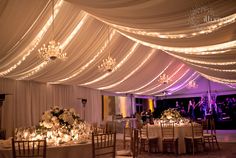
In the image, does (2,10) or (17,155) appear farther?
(2,10)

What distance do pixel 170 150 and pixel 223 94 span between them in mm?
11674

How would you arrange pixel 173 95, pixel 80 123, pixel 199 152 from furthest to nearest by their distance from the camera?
pixel 173 95
pixel 199 152
pixel 80 123

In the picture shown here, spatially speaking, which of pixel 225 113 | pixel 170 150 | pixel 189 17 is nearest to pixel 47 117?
pixel 189 17

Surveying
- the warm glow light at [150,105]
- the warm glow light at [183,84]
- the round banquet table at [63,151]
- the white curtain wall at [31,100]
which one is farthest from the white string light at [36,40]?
the warm glow light at [150,105]

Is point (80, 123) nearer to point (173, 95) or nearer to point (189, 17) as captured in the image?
point (189, 17)

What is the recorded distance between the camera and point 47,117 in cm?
421

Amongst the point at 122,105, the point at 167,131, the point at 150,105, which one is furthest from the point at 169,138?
the point at 150,105

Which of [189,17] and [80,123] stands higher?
[189,17]

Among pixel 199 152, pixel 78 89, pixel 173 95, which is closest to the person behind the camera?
pixel 199 152

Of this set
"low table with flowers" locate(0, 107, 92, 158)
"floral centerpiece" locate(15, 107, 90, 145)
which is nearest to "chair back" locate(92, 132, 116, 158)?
"low table with flowers" locate(0, 107, 92, 158)

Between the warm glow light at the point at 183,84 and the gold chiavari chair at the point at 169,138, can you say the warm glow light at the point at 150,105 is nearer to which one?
the warm glow light at the point at 183,84

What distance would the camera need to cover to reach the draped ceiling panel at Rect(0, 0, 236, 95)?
11.9 feet

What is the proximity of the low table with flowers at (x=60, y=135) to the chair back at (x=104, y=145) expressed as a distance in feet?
0.37

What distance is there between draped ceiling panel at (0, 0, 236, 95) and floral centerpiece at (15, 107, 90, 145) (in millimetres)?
1914
